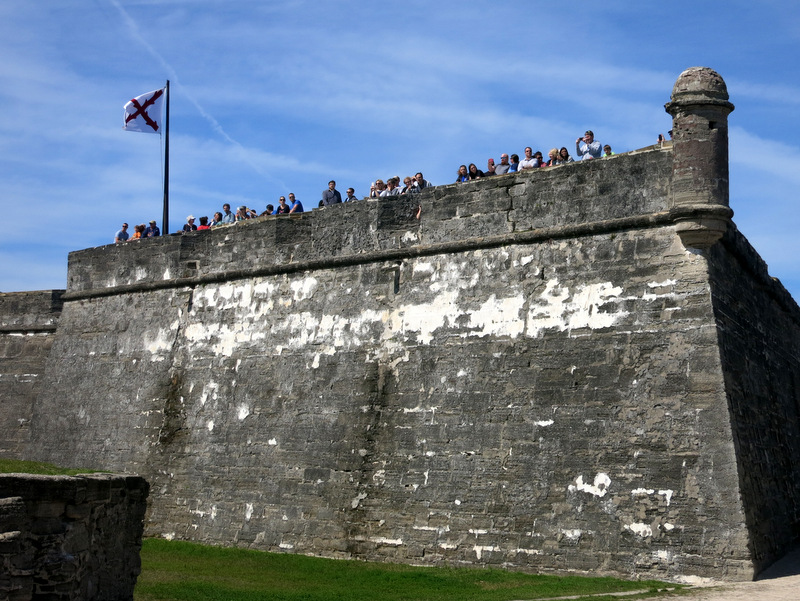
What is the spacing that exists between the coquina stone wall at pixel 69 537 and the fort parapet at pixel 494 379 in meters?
4.88

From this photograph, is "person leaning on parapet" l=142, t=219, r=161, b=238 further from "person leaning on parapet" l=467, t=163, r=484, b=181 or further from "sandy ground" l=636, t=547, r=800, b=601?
"sandy ground" l=636, t=547, r=800, b=601

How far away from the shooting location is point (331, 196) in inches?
629

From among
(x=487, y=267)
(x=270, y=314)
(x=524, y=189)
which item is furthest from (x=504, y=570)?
(x=270, y=314)

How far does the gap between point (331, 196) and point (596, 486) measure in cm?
694

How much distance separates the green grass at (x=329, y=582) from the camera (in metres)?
9.71

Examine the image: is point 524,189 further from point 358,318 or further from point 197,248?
point 197,248

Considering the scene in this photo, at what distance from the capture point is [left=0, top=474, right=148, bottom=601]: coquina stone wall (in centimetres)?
639

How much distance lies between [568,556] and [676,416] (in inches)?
77.0

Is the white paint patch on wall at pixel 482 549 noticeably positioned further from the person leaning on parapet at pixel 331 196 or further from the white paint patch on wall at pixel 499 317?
the person leaning on parapet at pixel 331 196

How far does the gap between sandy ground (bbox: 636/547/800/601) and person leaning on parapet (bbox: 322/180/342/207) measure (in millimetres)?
8469

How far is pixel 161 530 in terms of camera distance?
15133mm

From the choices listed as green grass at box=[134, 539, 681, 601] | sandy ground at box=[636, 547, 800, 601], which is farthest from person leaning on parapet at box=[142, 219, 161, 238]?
sandy ground at box=[636, 547, 800, 601]

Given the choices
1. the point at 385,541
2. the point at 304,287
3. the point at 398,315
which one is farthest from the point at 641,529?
the point at 304,287

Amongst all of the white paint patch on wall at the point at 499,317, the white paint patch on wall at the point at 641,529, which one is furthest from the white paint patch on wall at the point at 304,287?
the white paint patch on wall at the point at 641,529
